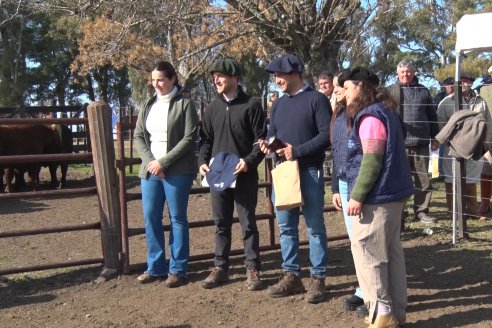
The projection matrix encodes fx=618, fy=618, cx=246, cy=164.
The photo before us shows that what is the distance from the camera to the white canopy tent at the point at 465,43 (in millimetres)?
6367

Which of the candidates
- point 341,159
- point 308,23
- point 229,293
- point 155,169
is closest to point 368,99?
point 341,159

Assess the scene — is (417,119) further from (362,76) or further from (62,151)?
(62,151)

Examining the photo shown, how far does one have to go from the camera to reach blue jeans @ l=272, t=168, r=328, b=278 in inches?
180

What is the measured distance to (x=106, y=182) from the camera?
5445 millimetres

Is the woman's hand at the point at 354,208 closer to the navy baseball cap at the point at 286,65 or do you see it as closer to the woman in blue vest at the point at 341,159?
the woman in blue vest at the point at 341,159

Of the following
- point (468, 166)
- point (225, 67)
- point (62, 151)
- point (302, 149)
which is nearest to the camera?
point (302, 149)

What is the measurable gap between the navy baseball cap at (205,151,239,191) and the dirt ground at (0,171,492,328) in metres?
0.88

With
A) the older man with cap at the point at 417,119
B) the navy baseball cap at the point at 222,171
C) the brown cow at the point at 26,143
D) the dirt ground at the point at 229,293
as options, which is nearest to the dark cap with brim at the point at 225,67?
the navy baseball cap at the point at 222,171

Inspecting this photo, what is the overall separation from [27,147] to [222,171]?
7.64 meters

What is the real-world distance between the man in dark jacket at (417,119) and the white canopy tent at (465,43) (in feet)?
1.77

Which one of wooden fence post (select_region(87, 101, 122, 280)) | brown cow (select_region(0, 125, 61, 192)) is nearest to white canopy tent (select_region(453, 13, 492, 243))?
wooden fence post (select_region(87, 101, 122, 280))

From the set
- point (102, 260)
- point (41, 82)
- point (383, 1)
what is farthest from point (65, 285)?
point (41, 82)

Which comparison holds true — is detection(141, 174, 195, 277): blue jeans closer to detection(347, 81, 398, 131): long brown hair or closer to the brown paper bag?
the brown paper bag

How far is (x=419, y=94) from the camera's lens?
708 centimetres
